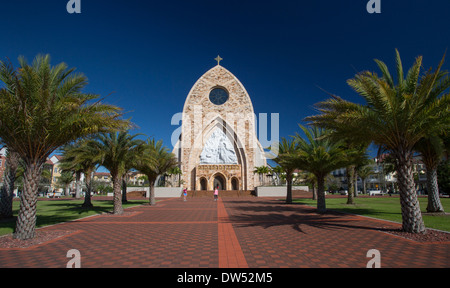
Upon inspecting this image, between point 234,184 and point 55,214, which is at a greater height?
point 55,214

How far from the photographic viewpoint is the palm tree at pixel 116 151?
1382 cm

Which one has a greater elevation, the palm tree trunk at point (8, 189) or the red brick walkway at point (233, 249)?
the palm tree trunk at point (8, 189)

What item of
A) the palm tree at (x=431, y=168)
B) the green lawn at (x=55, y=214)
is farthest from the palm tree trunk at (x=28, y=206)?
the palm tree at (x=431, y=168)

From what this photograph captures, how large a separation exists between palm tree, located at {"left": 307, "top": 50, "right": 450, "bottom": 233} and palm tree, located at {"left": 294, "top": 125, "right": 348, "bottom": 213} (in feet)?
17.7

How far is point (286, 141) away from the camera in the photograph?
21.8 m

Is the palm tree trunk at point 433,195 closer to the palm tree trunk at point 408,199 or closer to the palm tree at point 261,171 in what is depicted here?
the palm tree trunk at point 408,199

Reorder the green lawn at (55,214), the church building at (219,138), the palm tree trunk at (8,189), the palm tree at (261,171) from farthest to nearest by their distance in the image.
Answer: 1. the church building at (219,138)
2. the palm tree at (261,171)
3. the palm tree trunk at (8,189)
4. the green lawn at (55,214)

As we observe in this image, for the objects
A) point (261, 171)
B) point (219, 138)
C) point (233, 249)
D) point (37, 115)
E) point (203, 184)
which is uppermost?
point (219, 138)

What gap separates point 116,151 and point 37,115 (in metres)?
6.88

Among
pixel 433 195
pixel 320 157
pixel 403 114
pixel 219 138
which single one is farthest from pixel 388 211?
pixel 219 138

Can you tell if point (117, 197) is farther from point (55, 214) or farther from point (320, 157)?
point (320, 157)

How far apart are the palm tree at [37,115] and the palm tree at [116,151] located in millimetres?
5610

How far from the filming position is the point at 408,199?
770 centimetres
